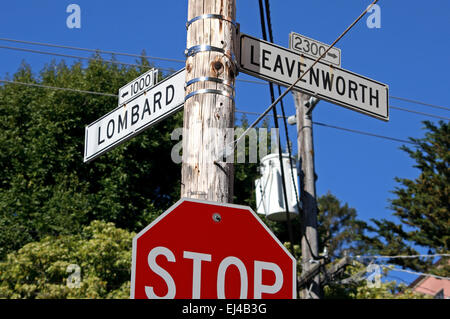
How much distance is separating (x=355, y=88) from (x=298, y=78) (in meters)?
0.61

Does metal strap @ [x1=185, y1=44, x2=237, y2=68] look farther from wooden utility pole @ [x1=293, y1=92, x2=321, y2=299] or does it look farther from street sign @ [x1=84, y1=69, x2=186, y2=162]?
wooden utility pole @ [x1=293, y1=92, x2=321, y2=299]

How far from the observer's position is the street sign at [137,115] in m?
4.64

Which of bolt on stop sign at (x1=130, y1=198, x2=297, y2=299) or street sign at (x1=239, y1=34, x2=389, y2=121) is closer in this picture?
bolt on stop sign at (x1=130, y1=198, x2=297, y2=299)

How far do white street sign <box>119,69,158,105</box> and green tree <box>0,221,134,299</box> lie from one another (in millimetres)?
10260

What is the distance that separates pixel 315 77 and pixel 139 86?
4.82ft

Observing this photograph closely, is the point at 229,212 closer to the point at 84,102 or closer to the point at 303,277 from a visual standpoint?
the point at 303,277

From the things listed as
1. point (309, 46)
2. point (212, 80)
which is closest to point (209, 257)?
point (212, 80)

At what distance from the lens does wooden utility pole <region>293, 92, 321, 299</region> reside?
11.1 metres

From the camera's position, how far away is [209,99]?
4.03 metres

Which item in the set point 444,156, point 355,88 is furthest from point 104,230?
point 444,156

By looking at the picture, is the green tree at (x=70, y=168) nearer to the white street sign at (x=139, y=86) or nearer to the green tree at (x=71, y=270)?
the green tree at (x=71, y=270)

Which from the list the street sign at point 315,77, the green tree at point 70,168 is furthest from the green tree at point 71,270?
the street sign at point 315,77

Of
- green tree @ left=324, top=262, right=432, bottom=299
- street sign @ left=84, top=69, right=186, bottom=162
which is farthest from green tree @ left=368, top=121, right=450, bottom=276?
street sign @ left=84, top=69, right=186, bottom=162

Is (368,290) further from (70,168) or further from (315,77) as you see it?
(315,77)
